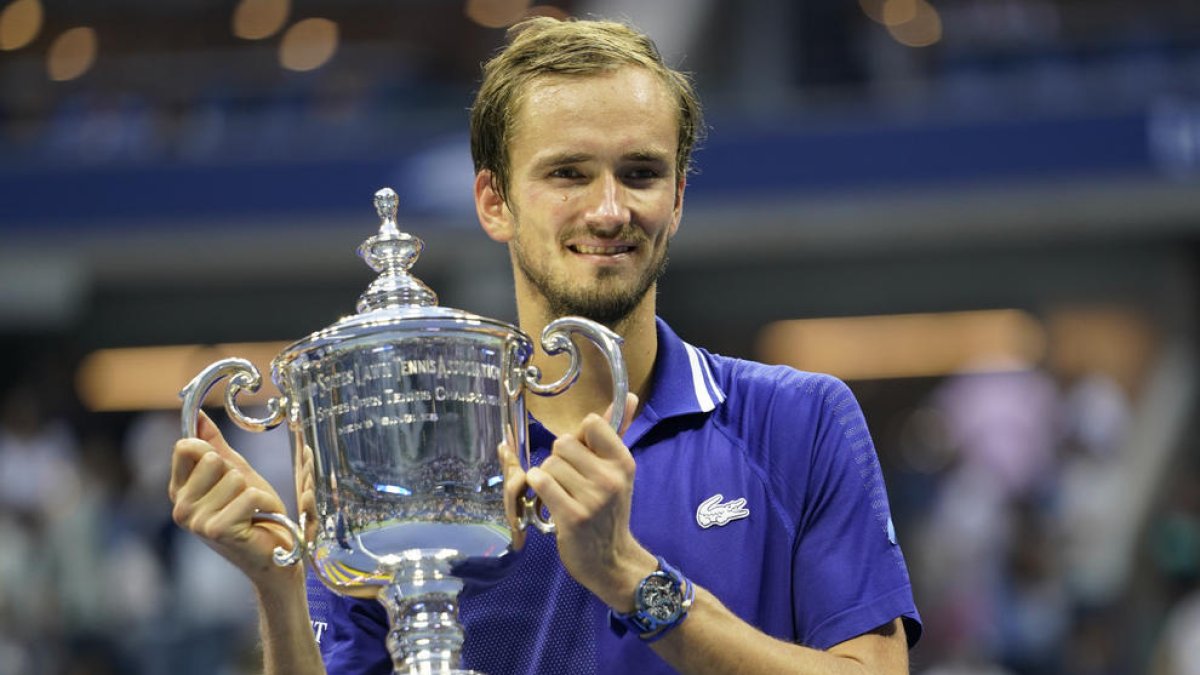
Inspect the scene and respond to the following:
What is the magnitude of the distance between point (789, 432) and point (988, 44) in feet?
27.5

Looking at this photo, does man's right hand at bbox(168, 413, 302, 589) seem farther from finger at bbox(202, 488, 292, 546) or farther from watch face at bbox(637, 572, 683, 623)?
watch face at bbox(637, 572, 683, 623)

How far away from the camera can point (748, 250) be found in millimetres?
11062

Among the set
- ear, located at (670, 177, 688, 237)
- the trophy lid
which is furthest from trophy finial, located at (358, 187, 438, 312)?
ear, located at (670, 177, 688, 237)

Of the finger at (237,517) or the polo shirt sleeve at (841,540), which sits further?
the polo shirt sleeve at (841,540)

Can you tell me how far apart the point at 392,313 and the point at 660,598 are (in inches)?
16.7

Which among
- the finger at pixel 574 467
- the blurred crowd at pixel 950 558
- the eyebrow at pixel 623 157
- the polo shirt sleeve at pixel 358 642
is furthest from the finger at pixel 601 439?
the blurred crowd at pixel 950 558

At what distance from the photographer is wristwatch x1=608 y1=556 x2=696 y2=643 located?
194 cm

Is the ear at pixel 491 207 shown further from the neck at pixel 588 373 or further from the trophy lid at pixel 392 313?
the trophy lid at pixel 392 313

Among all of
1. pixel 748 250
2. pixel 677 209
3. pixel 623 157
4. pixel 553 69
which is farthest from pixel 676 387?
pixel 748 250

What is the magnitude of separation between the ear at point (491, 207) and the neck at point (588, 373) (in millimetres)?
105

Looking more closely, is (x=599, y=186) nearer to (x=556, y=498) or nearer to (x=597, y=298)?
(x=597, y=298)

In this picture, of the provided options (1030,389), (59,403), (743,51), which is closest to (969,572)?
(1030,389)

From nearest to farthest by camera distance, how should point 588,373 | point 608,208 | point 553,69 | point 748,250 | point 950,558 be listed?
point 608,208
point 553,69
point 588,373
point 950,558
point 748,250

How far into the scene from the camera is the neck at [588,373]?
244 centimetres
